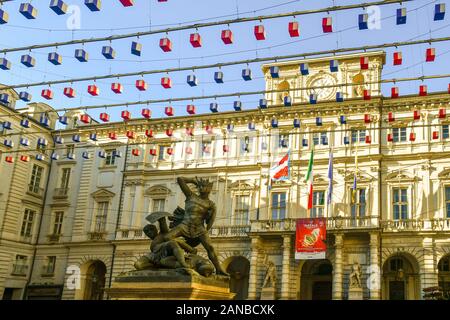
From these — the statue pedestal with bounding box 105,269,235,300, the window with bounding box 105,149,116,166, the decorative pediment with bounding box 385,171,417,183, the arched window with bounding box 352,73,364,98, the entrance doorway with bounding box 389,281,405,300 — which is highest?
the arched window with bounding box 352,73,364,98

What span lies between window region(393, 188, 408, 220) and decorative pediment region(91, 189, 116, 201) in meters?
20.8

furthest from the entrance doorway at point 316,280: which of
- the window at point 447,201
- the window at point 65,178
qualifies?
the window at point 65,178

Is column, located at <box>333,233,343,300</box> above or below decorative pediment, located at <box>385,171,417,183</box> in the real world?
below

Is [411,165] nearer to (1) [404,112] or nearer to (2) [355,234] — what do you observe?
(1) [404,112]

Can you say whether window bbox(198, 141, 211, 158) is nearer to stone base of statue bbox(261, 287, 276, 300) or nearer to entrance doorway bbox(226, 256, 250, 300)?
entrance doorway bbox(226, 256, 250, 300)

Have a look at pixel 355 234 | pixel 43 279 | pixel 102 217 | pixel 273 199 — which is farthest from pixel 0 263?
pixel 355 234

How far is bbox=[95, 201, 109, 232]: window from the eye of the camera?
41.2 meters

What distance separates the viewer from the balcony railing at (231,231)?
120 ft

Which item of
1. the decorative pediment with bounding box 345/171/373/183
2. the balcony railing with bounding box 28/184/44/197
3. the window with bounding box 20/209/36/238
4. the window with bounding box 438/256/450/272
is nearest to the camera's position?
the window with bounding box 438/256/450/272

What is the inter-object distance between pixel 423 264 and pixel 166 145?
811 inches

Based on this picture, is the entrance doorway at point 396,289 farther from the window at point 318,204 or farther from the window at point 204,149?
the window at point 204,149

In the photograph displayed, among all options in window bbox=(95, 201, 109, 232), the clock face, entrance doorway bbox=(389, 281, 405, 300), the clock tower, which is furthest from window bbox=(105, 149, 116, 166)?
entrance doorway bbox=(389, 281, 405, 300)

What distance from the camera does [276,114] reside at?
37969 millimetres

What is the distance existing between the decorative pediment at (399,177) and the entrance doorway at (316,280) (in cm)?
682
